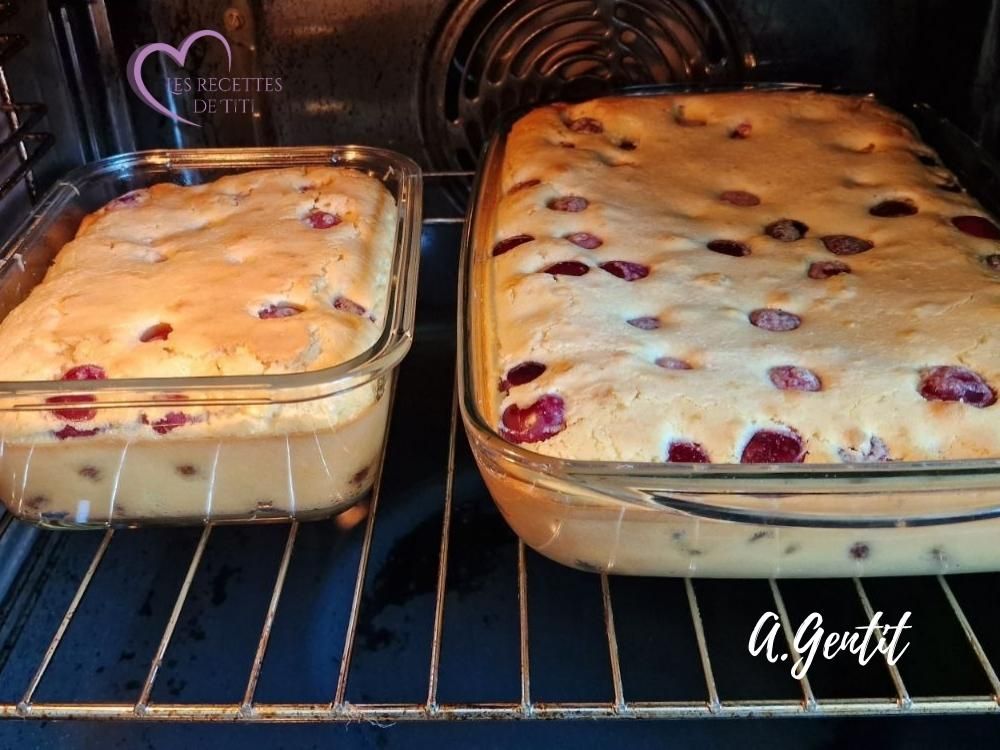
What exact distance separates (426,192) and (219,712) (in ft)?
2.38

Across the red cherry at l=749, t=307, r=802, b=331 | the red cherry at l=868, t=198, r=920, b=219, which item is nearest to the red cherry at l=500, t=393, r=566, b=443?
the red cherry at l=749, t=307, r=802, b=331

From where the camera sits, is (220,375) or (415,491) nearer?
(220,375)

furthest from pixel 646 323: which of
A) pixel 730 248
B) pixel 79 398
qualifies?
pixel 79 398

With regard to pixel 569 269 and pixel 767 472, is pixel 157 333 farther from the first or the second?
pixel 767 472

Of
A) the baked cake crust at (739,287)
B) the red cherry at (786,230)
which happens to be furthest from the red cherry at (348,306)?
the red cherry at (786,230)

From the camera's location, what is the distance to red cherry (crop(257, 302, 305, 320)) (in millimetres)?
925

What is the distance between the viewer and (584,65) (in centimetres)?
121

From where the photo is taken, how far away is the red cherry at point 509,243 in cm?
101

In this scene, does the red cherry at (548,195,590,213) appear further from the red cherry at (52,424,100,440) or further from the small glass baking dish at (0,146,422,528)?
the red cherry at (52,424,100,440)

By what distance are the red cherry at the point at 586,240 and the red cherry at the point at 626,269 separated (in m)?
0.04

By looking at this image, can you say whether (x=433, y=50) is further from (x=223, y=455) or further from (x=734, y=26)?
(x=223, y=455)

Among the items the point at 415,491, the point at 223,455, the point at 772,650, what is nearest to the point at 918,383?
the point at 772,650

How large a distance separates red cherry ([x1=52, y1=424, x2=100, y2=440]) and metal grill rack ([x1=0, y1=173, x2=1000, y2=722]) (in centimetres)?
14

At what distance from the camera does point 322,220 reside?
109cm
